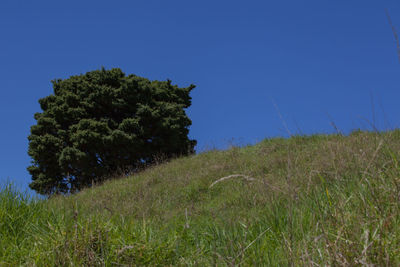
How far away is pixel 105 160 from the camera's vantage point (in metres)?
19.1

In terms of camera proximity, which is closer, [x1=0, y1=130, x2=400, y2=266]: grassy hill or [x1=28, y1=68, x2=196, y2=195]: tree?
[x1=0, y1=130, x2=400, y2=266]: grassy hill

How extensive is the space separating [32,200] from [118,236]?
2033mm

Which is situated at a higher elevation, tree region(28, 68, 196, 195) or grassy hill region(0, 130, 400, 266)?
tree region(28, 68, 196, 195)

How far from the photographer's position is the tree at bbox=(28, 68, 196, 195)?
17922 mm

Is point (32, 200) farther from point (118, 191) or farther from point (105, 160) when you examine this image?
point (105, 160)

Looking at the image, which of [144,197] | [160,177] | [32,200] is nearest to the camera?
[32,200]

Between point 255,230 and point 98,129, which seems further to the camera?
point 98,129

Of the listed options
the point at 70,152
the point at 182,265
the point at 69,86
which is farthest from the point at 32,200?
the point at 69,86

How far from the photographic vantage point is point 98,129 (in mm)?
17984

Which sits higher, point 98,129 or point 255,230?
point 98,129

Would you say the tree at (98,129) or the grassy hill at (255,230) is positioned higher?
the tree at (98,129)

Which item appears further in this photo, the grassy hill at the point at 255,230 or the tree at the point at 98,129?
the tree at the point at 98,129

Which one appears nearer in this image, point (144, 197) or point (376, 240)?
point (376, 240)

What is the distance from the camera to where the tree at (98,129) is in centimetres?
1792
